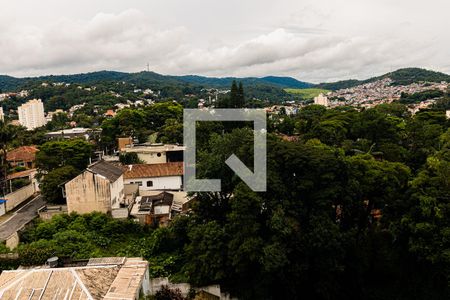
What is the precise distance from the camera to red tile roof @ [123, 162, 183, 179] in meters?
21.9

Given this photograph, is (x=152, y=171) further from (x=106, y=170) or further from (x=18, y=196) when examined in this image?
(x=18, y=196)

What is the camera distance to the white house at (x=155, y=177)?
21.9 meters

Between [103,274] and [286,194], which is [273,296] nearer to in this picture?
[286,194]

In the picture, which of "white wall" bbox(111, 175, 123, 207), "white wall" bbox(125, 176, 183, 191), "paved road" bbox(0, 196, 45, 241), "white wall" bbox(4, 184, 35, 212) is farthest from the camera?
"white wall" bbox(125, 176, 183, 191)

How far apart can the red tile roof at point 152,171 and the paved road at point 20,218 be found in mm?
4919

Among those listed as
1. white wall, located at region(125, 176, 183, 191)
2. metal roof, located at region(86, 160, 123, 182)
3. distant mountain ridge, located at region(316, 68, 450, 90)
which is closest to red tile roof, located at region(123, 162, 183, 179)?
white wall, located at region(125, 176, 183, 191)

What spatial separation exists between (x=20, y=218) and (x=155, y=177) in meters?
7.36

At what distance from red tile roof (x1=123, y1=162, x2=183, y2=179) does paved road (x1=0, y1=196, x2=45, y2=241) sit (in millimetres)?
4919

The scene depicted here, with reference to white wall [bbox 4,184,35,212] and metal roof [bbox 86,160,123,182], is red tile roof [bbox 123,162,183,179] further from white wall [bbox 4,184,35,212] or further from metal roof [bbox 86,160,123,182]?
white wall [bbox 4,184,35,212]

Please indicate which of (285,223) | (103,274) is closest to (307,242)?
(285,223)

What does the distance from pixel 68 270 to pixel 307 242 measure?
761cm

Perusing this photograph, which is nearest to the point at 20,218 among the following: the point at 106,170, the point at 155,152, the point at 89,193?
the point at 89,193

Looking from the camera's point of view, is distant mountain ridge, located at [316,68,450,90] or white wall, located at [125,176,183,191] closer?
white wall, located at [125,176,183,191]

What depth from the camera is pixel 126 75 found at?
193750 millimetres
